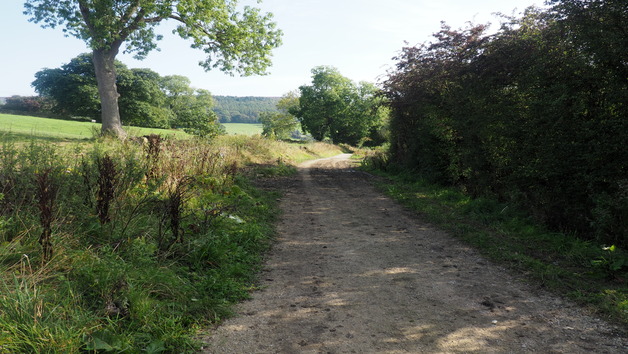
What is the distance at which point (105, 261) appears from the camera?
386 centimetres

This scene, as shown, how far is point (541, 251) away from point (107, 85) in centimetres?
2126

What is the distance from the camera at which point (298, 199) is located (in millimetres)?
10953

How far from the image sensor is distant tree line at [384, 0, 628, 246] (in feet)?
18.1

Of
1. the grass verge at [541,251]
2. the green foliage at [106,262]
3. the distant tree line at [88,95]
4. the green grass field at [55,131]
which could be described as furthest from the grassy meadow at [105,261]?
the distant tree line at [88,95]

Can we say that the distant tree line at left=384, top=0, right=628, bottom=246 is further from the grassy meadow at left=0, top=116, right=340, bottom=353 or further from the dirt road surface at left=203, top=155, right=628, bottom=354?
the grassy meadow at left=0, top=116, right=340, bottom=353

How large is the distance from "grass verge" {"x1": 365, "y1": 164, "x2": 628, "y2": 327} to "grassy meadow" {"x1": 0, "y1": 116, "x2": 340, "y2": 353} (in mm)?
3877

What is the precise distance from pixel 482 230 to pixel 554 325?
376cm

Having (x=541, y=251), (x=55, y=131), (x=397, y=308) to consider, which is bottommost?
(x=397, y=308)

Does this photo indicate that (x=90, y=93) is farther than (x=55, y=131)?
Yes

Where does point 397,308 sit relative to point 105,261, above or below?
below

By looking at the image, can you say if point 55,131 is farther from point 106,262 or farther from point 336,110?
point 336,110

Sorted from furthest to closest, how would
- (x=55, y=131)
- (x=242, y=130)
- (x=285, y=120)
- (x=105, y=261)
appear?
1. (x=285, y=120)
2. (x=242, y=130)
3. (x=55, y=131)
4. (x=105, y=261)

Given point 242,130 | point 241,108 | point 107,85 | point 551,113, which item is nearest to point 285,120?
point 242,130

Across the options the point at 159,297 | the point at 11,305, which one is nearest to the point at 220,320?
the point at 159,297
